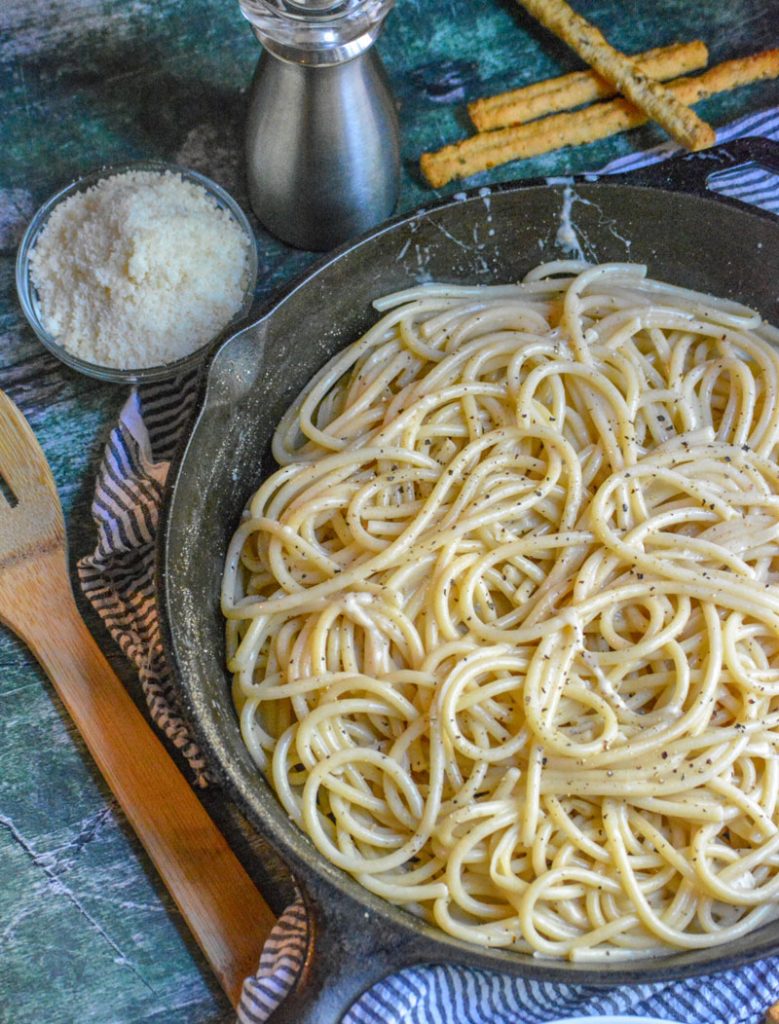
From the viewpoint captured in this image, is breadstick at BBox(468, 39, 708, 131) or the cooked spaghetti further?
breadstick at BBox(468, 39, 708, 131)

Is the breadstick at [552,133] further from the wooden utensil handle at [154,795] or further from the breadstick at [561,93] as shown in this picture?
the wooden utensil handle at [154,795]

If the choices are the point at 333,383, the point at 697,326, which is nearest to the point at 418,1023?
the point at 333,383

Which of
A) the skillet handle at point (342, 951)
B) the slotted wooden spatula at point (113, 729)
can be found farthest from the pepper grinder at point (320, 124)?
the skillet handle at point (342, 951)

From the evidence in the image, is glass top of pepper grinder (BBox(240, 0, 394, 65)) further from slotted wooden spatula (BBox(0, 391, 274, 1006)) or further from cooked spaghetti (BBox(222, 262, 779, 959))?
slotted wooden spatula (BBox(0, 391, 274, 1006))

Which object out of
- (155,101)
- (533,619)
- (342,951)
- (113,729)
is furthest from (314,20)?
(342,951)

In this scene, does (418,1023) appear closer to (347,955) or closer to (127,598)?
(347,955)

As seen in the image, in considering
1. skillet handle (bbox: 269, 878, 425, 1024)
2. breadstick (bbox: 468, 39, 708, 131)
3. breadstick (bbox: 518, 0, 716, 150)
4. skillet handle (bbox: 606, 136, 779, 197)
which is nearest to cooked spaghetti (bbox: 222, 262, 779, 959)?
skillet handle (bbox: 269, 878, 425, 1024)

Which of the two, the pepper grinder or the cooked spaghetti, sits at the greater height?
the pepper grinder
